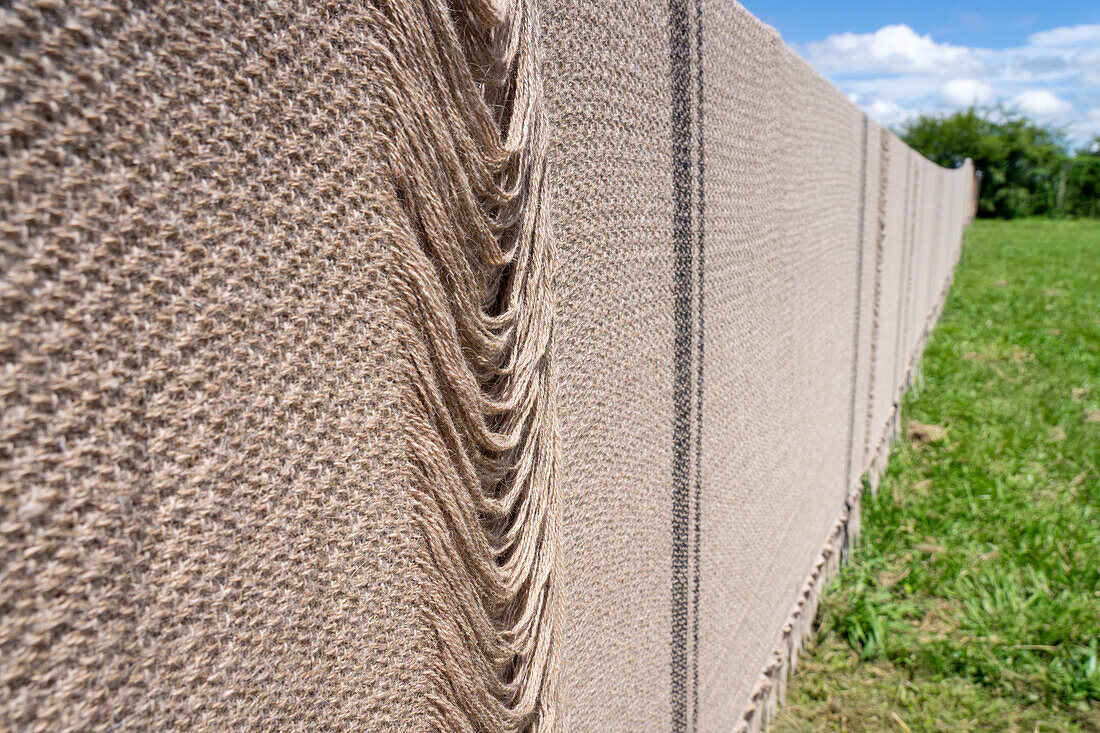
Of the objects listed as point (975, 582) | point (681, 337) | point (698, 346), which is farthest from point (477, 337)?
point (975, 582)

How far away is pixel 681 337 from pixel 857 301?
8.86ft

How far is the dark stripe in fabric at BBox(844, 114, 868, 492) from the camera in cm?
379

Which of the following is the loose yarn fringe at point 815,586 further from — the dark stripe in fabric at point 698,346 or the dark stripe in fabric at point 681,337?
the dark stripe in fabric at point 681,337

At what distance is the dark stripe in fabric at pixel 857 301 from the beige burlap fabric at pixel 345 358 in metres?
2.54

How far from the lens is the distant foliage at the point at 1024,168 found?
40594mm

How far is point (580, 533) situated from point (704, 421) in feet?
2.14

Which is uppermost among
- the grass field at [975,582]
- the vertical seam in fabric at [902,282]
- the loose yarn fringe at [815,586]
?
the vertical seam in fabric at [902,282]

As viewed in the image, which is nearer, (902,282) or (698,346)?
(698,346)

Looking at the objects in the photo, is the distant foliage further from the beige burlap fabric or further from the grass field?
the beige burlap fabric

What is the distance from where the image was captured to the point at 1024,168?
4141cm

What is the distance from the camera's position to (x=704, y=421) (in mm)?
1729

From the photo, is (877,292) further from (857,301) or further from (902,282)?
(902,282)

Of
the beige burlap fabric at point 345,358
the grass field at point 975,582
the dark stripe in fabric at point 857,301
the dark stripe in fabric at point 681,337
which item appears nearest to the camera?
the beige burlap fabric at point 345,358

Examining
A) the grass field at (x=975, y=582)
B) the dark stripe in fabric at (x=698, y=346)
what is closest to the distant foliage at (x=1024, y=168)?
the grass field at (x=975, y=582)
